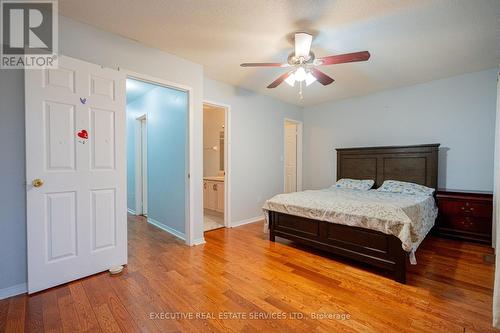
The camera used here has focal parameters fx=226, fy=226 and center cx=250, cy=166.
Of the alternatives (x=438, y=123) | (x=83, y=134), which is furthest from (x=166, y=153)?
(x=438, y=123)

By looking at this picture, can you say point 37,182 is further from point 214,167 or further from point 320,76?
point 214,167

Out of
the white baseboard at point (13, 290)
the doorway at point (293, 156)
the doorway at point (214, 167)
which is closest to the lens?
the white baseboard at point (13, 290)

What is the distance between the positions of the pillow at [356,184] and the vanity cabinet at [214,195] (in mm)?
2347

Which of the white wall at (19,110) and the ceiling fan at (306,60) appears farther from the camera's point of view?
the ceiling fan at (306,60)

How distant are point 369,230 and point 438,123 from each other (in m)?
2.72

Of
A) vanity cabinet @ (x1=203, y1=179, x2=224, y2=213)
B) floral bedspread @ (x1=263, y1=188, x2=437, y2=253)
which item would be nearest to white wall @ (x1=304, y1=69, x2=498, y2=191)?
floral bedspread @ (x1=263, y1=188, x2=437, y2=253)

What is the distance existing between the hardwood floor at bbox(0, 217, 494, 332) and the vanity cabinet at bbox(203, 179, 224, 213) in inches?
81.8

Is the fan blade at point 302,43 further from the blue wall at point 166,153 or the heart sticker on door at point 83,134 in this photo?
the heart sticker on door at point 83,134

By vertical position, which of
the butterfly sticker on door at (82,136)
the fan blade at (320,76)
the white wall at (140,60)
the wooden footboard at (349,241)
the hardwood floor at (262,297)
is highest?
the white wall at (140,60)

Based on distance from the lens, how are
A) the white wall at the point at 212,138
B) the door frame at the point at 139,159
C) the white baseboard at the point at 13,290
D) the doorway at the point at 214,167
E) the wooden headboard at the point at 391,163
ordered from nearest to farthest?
the white baseboard at the point at 13,290 < the wooden headboard at the point at 391,163 < the door frame at the point at 139,159 < the doorway at the point at 214,167 < the white wall at the point at 212,138

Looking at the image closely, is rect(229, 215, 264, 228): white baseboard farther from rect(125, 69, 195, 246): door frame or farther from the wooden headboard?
the wooden headboard

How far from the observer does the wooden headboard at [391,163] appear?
3643mm

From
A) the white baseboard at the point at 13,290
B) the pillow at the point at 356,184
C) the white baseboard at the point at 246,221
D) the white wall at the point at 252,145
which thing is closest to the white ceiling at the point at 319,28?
the white wall at the point at 252,145

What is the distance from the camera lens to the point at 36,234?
192 cm
